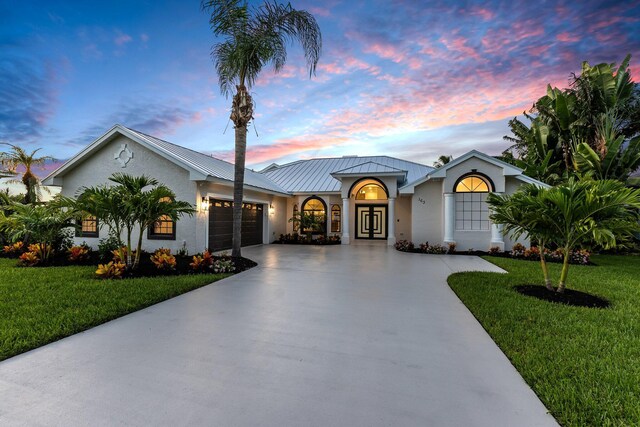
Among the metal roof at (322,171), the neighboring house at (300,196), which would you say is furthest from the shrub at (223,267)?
the metal roof at (322,171)

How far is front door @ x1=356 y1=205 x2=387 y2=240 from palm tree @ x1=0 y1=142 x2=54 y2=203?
18.7 meters

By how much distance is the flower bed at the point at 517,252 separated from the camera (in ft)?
36.4

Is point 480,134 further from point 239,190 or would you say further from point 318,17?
point 239,190

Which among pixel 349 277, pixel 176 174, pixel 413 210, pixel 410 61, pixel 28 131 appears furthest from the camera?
pixel 28 131

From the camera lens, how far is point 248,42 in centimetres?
926

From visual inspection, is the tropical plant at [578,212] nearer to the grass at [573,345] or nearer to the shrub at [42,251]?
the grass at [573,345]

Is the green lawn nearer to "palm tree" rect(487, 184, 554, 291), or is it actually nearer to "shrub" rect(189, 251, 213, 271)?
"shrub" rect(189, 251, 213, 271)

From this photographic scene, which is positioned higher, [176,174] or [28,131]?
[28,131]

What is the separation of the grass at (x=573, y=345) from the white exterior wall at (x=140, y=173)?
9822 millimetres

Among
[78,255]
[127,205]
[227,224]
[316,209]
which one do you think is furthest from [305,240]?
[127,205]

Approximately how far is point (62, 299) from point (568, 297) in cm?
1015

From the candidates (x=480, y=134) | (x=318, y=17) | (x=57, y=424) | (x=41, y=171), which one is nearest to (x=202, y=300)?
(x=57, y=424)

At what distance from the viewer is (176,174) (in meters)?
11.5

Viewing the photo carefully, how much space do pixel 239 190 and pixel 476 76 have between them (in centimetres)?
1014
